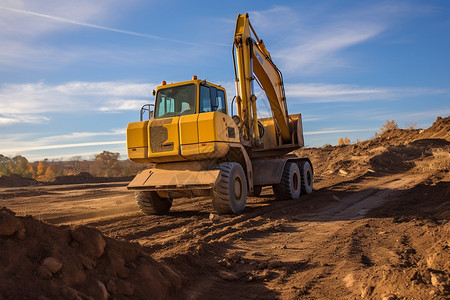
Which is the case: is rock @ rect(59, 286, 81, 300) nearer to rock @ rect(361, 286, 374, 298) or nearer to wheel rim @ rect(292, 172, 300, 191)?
rock @ rect(361, 286, 374, 298)

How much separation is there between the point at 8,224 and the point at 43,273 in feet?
2.11

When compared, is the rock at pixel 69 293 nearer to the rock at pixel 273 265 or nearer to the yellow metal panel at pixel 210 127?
the rock at pixel 273 265

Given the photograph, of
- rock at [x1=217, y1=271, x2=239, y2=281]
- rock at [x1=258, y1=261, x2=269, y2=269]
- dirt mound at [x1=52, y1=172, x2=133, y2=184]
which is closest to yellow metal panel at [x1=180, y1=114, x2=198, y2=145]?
rock at [x1=258, y1=261, x2=269, y2=269]

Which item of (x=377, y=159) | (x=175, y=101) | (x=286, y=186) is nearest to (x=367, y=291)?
(x=175, y=101)

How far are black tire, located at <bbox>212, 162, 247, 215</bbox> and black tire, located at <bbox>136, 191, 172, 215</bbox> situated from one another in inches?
68.6

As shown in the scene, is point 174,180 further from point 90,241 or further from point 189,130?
point 90,241

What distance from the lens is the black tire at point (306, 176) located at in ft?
42.3

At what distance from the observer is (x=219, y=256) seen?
5.28 meters

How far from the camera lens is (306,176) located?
43.1 ft

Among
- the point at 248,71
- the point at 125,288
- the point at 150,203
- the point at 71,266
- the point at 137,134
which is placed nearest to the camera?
the point at 71,266

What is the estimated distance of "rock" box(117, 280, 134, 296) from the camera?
3449 millimetres

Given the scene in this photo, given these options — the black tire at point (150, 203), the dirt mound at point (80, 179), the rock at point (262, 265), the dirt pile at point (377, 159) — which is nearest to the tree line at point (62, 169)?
the dirt mound at point (80, 179)

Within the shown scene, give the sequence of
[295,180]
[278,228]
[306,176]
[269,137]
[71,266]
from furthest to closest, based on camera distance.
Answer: [269,137]
[306,176]
[295,180]
[278,228]
[71,266]

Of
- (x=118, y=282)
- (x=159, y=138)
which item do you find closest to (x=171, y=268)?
(x=118, y=282)
